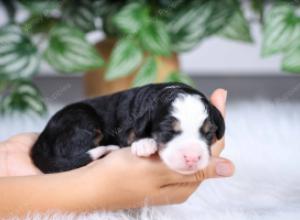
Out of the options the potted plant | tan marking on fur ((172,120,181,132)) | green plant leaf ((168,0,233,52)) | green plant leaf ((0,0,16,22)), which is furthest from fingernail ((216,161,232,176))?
green plant leaf ((0,0,16,22))

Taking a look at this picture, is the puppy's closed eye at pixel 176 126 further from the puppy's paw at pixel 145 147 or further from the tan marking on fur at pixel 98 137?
the tan marking on fur at pixel 98 137

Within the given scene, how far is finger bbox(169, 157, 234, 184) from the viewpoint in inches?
36.0

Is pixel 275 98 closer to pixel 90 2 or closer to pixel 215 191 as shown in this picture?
pixel 90 2

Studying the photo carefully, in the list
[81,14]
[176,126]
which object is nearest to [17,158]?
[176,126]

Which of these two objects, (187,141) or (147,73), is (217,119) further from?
(147,73)

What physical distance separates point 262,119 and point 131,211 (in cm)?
90

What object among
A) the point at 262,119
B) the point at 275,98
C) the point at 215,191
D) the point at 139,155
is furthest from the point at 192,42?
the point at 139,155

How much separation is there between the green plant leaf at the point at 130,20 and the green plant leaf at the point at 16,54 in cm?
27

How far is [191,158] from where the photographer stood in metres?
0.84

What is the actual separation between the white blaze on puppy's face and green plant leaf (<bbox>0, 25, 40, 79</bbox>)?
95 centimetres

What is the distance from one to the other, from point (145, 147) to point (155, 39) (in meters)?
0.86

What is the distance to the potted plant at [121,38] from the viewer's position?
1.72 metres

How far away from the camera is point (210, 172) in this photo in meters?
0.93

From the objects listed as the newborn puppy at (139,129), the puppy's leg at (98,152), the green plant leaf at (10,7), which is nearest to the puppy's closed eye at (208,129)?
the newborn puppy at (139,129)
